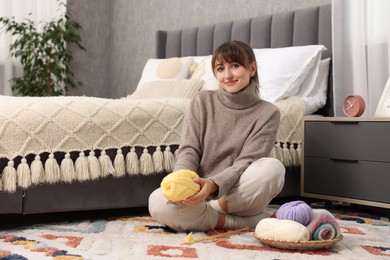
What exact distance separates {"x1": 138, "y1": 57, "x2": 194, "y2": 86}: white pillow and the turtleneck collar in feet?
4.14

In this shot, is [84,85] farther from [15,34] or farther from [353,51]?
[353,51]

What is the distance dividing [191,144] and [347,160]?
0.79m

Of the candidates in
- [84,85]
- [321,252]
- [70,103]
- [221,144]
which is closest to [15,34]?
[84,85]

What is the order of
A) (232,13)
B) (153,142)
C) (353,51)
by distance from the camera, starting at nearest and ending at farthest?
(153,142) < (353,51) < (232,13)

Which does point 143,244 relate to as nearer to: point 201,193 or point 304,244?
point 201,193

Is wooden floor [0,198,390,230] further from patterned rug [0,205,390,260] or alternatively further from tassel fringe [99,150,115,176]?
tassel fringe [99,150,115,176]

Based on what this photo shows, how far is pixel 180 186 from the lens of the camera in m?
1.79

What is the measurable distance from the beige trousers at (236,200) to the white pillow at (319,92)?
3.13ft

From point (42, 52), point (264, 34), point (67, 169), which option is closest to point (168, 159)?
point (67, 169)

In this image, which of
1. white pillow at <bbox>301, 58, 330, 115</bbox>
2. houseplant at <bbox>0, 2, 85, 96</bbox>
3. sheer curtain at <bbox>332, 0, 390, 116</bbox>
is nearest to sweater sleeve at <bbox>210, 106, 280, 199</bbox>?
white pillow at <bbox>301, 58, 330, 115</bbox>

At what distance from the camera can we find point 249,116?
2137 millimetres

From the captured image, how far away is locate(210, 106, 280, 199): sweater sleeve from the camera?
77.0 inches

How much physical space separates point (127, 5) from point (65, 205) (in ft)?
9.39

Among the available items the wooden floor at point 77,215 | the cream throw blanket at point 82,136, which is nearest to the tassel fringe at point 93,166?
the cream throw blanket at point 82,136
